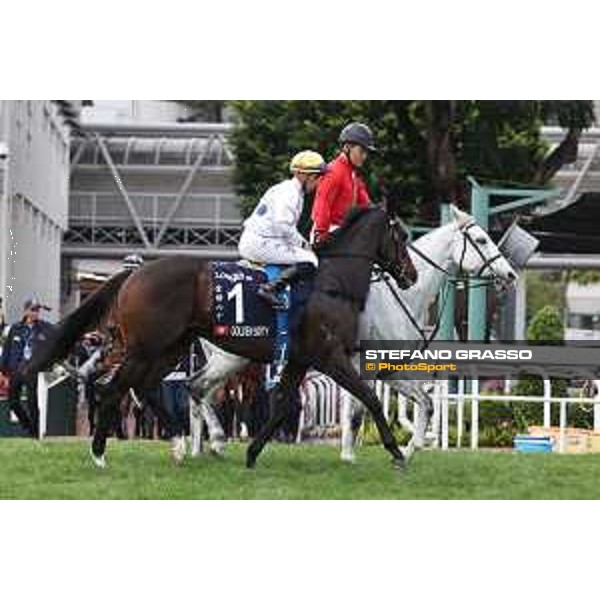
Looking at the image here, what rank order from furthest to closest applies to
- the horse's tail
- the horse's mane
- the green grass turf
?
the horse's tail, the horse's mane, the green grass turf

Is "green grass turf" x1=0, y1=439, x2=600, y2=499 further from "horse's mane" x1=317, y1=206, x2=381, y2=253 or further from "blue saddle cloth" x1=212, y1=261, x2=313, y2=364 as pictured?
"horse's mane" x1=317, y1=206, x2=381, y2=253

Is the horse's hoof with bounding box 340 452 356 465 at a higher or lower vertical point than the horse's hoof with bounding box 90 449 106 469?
lower

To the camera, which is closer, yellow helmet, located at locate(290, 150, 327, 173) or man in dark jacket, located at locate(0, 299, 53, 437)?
yellow helmet, located at locate(290, 150, 327, 173)

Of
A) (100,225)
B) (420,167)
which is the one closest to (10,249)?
(100,225)

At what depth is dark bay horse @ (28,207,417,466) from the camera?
8.83 metres

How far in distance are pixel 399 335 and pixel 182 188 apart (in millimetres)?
2711

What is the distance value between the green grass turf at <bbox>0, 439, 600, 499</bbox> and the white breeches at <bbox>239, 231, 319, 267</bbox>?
4.38ft

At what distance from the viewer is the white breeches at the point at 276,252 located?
8875 mm

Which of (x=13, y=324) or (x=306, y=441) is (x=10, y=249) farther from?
(x=306, y=441)

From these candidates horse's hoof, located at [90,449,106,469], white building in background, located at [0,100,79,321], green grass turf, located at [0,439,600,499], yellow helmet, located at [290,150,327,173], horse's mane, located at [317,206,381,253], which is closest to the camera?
green grass turf, located at [0,439,600,499]

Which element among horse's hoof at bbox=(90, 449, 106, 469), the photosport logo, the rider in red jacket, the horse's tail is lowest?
horse's hoof at bbox=(90, 449, 106, 469)

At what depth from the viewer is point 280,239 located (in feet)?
29.2

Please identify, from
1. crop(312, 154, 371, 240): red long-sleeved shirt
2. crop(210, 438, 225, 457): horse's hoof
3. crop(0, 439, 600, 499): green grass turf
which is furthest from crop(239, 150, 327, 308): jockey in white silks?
crop(210, 438, 225, 457): horse's hoof

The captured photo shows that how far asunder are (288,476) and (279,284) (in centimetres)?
121
